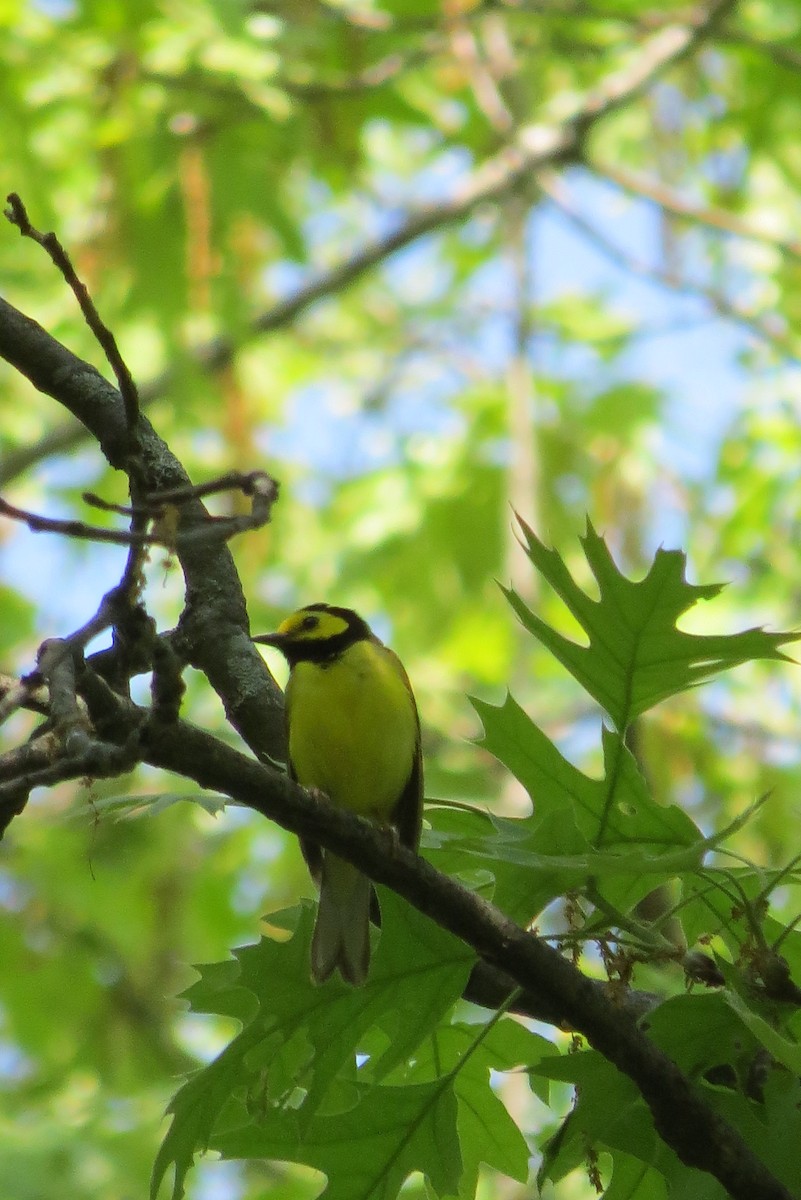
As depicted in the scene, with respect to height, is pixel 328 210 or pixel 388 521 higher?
pixel 328 210

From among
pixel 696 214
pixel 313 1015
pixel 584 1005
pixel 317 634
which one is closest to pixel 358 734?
pixel 317 634

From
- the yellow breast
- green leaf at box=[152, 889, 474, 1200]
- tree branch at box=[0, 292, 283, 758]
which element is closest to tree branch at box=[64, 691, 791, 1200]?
green leaf at box=[152, 889, 474, 1200]

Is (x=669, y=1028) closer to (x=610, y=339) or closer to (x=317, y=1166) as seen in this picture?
(x=317, y=1166)

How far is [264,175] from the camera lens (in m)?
7.14

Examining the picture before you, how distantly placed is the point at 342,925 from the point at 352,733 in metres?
1.07

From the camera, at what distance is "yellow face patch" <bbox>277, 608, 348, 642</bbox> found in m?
4.48

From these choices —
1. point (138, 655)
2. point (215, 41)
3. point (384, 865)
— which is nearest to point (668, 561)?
point (384, 865)

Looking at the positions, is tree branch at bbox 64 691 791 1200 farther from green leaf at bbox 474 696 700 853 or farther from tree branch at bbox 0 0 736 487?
tree branch at bbox 0 0 736 487

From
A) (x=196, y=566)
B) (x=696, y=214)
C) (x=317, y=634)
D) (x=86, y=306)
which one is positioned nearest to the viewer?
(x=86, y=306)

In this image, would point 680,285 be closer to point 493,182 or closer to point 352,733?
point 493,182

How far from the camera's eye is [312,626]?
4574 millimetres

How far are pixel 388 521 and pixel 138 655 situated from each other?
7616mm

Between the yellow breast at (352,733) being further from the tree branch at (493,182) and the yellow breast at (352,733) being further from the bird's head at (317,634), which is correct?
the tree branch at (493,182)

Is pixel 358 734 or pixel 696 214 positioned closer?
pixel 358 734
